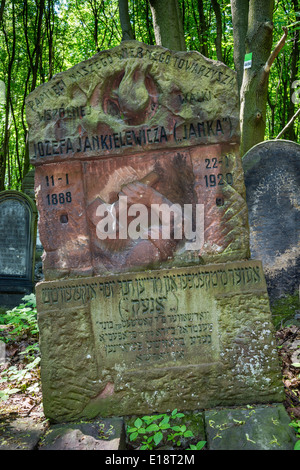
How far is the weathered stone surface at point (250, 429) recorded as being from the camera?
2438mm

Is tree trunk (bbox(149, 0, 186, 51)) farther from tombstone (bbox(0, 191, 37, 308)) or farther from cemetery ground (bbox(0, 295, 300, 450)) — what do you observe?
cemetery ground (bbox(0, 295, 300, 450))

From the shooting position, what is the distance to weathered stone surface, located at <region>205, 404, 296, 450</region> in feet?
8.00

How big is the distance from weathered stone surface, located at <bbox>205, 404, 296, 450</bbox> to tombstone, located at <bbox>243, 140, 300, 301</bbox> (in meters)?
2.05

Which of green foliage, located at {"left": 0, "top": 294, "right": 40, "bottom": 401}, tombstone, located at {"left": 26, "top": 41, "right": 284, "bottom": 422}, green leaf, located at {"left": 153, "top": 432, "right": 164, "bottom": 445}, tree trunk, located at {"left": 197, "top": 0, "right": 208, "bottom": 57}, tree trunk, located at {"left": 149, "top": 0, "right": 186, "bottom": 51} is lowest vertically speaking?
green leaf, located at {"left": 153, "top": 432, "right": 164, "bottom": 445}

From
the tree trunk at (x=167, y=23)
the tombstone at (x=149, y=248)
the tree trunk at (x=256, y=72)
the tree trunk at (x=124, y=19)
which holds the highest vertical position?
the tree trunk at (x=124, y=19)

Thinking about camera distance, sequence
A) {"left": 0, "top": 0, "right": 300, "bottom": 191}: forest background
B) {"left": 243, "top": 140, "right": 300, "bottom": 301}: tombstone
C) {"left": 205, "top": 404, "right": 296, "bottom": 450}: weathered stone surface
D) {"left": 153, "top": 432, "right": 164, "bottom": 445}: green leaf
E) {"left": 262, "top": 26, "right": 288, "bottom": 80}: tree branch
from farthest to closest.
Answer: {"left": 0, "top": 0, "right": 300, "bottom": 191}: forest background < {"left": 262, "top": 26, "right": 288, "bottom": 80}: tree branch < {"left": 243, "top": 140, "right": 300, "bottom": 301}: tombstone < {"left": 153, "top": 432, "right": 164, "bottom": 445}: green leaf < {"left": 205, "top": 404, "right": 296, "bottom": 450}: weathered stone surface

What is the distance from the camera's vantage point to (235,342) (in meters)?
2.92

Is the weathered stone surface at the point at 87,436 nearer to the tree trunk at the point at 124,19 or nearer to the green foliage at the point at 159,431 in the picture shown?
the green foliage at the point at 159,431

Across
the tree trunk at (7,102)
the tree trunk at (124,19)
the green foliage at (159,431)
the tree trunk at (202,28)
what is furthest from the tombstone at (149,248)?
the tree trunk at (7,102)

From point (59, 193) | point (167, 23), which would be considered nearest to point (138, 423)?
point (59, 193)

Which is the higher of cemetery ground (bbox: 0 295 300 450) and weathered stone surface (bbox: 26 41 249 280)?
weathered stone surface (bbox: 26 41 249 280)

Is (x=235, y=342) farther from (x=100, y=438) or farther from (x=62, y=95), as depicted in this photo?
(x=62, y=95)

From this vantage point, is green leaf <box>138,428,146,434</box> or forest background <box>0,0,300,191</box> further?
forest background <box>0,0,300,191</box>

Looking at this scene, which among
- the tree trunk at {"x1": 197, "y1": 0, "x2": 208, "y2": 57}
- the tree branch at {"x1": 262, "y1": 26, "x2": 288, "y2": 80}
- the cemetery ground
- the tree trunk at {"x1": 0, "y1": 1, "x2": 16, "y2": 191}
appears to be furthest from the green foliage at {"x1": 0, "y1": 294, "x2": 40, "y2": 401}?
the tree trunk at {"x1": 0, "y1": 1, "x2": 16, "y2": 191}
